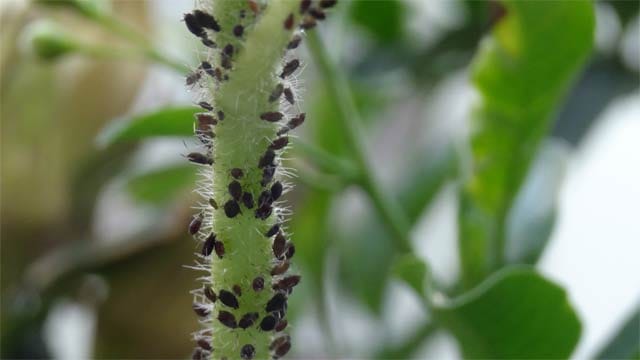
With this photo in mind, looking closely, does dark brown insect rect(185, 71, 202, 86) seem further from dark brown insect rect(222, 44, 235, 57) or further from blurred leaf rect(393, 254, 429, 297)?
blurred leaf rect(393, 254, 429, 297)

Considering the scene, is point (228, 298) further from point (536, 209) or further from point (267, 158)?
point (536, 209)

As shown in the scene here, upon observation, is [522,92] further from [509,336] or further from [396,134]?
[396,134]

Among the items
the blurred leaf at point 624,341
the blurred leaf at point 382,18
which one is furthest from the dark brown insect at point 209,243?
the blurred leaf at point 382,18

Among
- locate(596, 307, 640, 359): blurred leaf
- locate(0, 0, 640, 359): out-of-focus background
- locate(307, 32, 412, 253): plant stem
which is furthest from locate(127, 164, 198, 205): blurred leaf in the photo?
locate(596, 307, 640, 359): blurred leaf

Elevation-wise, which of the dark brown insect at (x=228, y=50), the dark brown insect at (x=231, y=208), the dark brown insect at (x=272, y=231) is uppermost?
the dark brown insect at (x=228, y=50)

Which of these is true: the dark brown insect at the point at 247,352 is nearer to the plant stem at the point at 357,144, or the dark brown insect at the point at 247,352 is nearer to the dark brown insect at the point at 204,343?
the dark brown insect at the point at 204,343

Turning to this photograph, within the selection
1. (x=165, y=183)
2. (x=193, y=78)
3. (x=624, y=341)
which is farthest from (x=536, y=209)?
(x=193, y=78)
